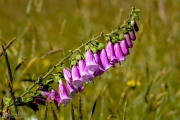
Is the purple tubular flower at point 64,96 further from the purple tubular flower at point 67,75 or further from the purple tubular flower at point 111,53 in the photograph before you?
the purple tubular flower at point 111,53

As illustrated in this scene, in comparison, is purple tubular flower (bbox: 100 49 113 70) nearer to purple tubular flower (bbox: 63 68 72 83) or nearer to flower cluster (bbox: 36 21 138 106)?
flower cluster (bbox: 36 21 138 106)

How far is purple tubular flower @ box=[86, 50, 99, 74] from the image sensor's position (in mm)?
1440

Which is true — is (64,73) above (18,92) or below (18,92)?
below

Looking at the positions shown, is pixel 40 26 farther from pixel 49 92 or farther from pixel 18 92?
pixel 49 92

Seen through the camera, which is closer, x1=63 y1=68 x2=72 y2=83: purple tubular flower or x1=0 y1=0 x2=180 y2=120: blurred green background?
x1=63 y1=68 x2=72 y2=83: purple tubular flower

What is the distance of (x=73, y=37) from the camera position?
457 cm

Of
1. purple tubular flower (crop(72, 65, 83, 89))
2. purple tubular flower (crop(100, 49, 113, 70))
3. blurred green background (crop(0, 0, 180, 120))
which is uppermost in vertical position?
blurred green background (crop(0, 0, 180, 120))

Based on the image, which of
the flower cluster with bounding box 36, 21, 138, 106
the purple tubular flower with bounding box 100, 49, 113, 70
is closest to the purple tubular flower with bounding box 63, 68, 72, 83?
the flower cluster with bounding box 36, 21, 138, 106

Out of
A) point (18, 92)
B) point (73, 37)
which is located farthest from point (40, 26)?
point (18, 92)

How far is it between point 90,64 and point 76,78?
70 millimetres

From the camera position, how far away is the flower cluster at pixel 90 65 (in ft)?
4.79

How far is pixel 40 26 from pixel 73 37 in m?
0.81

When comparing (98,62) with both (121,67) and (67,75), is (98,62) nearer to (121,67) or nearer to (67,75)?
(67,75)

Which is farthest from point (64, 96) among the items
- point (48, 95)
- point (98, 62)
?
point (98, 62)
